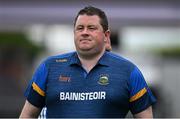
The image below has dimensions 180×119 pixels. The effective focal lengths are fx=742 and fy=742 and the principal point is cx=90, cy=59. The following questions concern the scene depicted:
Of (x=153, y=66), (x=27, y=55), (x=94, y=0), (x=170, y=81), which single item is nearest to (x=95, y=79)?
(x=94, y=0)

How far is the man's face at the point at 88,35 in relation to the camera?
5.42 m

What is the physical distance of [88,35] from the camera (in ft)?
17.8

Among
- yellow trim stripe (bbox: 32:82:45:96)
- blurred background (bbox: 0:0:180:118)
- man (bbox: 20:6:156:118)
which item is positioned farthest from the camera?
blurred background (bbox: 0:0:180:118)

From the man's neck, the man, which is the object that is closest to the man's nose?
the man

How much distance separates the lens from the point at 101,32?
552 cm

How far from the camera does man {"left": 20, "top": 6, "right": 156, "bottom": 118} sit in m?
5.37

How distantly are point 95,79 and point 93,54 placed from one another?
0.63ft

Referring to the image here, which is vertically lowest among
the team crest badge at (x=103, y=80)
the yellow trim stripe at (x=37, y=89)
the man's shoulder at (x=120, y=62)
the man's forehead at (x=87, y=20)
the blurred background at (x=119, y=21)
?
the blurred background at (x=119, y=21)

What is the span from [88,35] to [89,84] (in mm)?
358

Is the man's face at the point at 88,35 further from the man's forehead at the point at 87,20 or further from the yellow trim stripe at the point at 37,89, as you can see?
the yellow trim stripe at the point at 37,89

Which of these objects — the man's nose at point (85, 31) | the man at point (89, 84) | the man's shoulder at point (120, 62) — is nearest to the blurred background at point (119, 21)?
the man's shoulder at point (120, 62)

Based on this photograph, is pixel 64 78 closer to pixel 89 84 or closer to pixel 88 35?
pixel 89 84

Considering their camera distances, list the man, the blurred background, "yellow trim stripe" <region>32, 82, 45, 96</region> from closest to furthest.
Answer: the man < "yellow trim stripe" <region>32, 82, 45, 96</region> < the blurred background

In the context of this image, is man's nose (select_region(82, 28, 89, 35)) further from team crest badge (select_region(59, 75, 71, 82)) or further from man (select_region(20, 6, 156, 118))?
team crest badge (select_region(59, 75, 71, 82))
